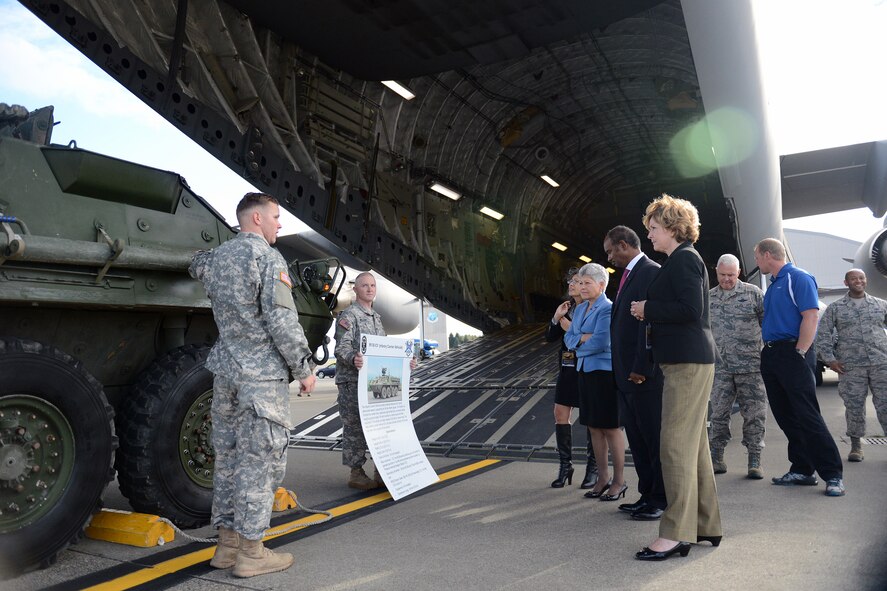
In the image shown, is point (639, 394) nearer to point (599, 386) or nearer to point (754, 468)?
point (599, 386)

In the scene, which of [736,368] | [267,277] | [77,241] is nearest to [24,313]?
[77,241]

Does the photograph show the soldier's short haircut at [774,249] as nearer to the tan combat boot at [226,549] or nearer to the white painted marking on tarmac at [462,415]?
the white painted marking on tarmac at [462,415]

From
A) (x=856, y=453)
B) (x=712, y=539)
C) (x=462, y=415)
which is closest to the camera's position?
(x=712, y=539)

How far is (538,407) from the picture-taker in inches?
292

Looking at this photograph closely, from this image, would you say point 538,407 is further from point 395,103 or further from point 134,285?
point 395,103

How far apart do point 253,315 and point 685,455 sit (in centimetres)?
228

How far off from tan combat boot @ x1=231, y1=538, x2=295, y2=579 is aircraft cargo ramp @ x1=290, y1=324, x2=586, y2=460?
3.41 meters

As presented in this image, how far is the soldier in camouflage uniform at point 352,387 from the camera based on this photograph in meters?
4.93

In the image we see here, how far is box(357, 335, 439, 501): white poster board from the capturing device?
178 inches

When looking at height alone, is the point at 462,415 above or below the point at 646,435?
below

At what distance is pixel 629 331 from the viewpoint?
3887 millimetres

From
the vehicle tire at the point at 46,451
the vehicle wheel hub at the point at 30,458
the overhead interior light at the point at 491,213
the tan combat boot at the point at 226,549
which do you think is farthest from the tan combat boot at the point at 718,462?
the overhead interior light at the point at 491,213

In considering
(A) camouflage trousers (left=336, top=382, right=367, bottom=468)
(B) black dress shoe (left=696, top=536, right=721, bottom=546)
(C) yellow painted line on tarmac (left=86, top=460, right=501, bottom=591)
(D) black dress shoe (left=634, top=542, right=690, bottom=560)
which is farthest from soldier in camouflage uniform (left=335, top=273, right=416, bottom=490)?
(B) black dress shoe (left=696, top=536, right=721, bottom=546)

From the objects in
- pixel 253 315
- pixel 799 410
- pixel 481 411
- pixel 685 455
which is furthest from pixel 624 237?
pixel 481 411
